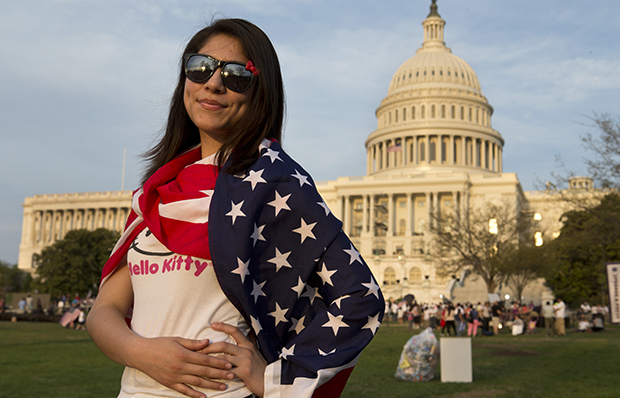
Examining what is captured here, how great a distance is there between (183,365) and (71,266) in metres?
65.7

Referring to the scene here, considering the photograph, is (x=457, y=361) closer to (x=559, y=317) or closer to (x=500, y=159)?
(x=559, y=317)

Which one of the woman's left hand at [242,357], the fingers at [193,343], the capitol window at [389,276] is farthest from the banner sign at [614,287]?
the capitol window at [389,276]

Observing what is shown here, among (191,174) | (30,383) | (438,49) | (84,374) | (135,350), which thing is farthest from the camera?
(438,49)

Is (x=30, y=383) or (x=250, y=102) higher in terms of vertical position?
(x=250, y=102)

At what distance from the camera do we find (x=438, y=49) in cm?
10806

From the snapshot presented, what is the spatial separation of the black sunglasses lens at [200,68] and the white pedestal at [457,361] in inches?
427

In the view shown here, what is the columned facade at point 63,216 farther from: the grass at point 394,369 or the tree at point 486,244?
the grass at point 394,369

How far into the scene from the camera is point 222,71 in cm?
210

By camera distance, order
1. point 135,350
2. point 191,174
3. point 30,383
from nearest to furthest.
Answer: point 135,350
point 191,174
point 30,383

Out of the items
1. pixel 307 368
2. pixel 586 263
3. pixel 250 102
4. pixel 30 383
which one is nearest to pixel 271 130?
pixel 250 102

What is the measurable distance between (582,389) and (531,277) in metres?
36.8

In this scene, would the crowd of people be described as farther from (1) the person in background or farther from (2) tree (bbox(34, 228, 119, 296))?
(2) tree (bbox(34, 228, 119, 296))

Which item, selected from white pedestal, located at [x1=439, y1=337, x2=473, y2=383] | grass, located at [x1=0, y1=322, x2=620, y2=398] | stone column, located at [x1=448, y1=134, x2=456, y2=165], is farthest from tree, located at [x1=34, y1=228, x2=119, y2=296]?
white pedestal, located at [x1=439, y1=337, x2=473, y2=383]

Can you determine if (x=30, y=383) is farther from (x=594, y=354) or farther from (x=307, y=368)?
(x=594, y=354)
